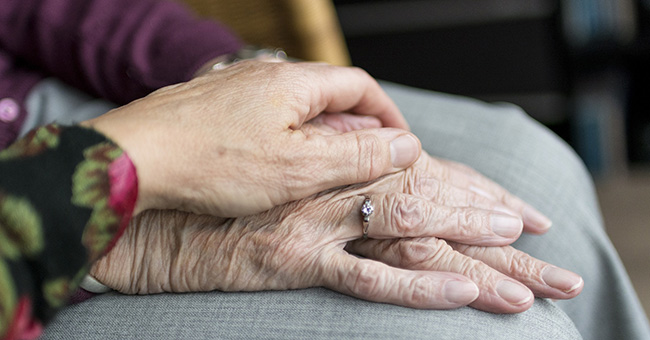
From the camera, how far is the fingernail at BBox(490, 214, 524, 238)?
71 centimetres

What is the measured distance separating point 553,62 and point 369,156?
1613 millimetres

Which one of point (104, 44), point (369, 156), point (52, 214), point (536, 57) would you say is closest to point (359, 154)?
point (369, 156)

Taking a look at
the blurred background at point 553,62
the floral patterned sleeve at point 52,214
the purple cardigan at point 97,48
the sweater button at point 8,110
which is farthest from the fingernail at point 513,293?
the blurred background at point 553,62

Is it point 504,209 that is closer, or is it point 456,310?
point 456,310

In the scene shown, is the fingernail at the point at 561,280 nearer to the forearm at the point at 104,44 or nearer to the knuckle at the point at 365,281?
the knuckle at the point at 365,281

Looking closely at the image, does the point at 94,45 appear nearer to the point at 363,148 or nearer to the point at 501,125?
the point at 363,148

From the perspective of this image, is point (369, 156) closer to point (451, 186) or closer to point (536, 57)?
point (451, 186)

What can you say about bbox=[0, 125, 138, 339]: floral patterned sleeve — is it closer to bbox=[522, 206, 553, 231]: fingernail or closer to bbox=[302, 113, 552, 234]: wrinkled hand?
bbox=[302, 113, 552, 234]: wrinkled hand

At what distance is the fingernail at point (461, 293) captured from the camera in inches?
24.3

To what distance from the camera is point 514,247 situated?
0.78 metres

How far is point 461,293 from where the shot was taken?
62cm

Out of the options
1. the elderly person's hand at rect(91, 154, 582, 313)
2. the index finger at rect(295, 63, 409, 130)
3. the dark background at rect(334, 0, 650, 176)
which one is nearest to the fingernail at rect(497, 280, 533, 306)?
the elderly person's hand at rect(91, 154, 582, 313)

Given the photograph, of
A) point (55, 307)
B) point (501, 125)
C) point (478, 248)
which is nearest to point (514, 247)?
point (478, 248)

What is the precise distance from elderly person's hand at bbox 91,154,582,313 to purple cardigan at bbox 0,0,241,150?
0.31m
